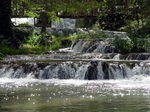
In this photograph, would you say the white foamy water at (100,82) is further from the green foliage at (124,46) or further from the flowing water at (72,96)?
the green foliage at (124,46)

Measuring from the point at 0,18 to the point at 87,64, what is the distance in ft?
31.4

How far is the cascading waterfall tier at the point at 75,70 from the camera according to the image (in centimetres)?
2011

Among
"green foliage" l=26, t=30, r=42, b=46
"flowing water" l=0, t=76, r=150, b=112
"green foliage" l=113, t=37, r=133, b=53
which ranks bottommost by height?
"green foliage" l=26, t=30, r=42, b=46

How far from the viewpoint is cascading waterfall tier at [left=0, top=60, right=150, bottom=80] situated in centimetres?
2011

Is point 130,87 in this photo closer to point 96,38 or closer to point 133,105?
point 133,105

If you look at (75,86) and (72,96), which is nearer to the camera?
(72,96)

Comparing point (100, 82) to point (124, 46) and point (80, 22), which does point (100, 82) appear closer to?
point (124, 46)

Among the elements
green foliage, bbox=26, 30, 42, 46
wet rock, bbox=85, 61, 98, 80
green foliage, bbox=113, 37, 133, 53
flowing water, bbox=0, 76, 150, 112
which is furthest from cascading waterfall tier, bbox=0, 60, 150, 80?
green foliage, bbox=26, 30, 42, 46

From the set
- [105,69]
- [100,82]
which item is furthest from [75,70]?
[100,82]

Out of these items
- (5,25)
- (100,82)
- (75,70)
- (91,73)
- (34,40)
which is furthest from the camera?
(34,40)

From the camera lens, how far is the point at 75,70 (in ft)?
66.3

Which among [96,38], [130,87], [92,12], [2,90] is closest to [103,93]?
[130,87]

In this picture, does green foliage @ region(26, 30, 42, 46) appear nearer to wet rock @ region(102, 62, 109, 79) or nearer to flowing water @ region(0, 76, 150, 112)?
wet rock @ region(102, 62, 109, 79)

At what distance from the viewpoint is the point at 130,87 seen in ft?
53.4
